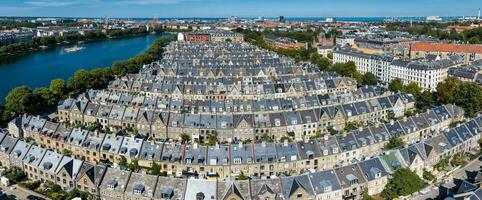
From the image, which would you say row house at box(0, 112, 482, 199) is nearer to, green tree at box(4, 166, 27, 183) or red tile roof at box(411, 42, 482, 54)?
green tree at box(4, 166, 27, 183)

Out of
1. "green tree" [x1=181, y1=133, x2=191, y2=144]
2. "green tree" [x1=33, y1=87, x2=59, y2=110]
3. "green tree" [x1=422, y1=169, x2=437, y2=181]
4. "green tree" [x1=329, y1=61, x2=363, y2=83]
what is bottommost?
"green tree" [x1=422, y1=169, x2=437, y2=181]

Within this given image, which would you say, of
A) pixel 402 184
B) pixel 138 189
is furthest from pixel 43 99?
pixel 402 184

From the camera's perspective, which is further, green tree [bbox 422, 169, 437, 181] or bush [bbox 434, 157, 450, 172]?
bush [bbox 434, 157, 450, 172]

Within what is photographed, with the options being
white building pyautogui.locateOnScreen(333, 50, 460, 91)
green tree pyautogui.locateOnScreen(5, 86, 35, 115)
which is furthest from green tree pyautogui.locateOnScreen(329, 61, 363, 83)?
green tree pyautogui.locateOnScreen(5, 86, 35, 115)

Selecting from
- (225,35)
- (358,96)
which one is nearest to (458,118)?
(358,96)

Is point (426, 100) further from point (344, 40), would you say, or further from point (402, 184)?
point (344, 40)

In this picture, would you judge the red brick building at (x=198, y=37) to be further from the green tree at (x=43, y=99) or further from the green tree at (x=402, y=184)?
the green tree at (x=402, y=184)

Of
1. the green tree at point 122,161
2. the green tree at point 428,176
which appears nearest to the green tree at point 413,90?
the green tree at point 428,176
